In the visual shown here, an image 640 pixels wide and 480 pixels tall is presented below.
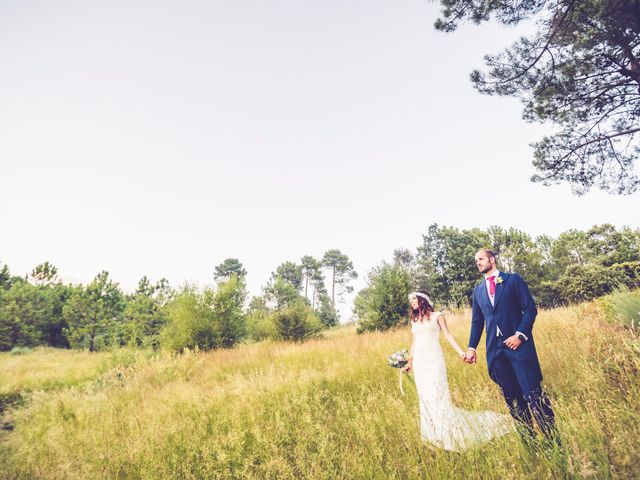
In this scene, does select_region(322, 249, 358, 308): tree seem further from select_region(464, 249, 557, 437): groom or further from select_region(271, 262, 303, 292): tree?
select_region(464, 249, 557, 437): groom

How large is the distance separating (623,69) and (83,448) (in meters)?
11.3

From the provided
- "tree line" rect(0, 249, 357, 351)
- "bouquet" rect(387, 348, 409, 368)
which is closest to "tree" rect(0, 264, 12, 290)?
"tree line" rect(0, 249, 357, 351)

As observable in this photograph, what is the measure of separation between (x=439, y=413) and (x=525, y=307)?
4.65 ft

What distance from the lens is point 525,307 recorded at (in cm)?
267

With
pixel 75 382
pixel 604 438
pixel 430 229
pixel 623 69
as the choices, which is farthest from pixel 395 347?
pixel 430 229

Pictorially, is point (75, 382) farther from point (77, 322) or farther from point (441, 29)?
point (77, 322)

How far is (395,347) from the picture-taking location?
7141mm

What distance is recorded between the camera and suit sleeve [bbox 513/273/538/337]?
2523 mm

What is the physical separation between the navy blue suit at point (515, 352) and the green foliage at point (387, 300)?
11045 millimetres

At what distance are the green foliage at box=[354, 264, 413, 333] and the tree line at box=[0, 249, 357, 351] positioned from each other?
3926 mm

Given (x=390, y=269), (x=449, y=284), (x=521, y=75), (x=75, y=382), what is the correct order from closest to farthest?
(x=521, y=75) → (x=75, y=382) → (x=390, y=269) → (x=449, y=284)

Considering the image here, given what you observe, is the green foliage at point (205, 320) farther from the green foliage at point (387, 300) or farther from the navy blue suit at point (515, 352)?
the navy blue suit at point (515, 352)

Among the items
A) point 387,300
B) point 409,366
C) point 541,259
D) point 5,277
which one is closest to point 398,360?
point 409,366

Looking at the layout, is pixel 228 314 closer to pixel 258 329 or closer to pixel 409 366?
pixel 258 329
